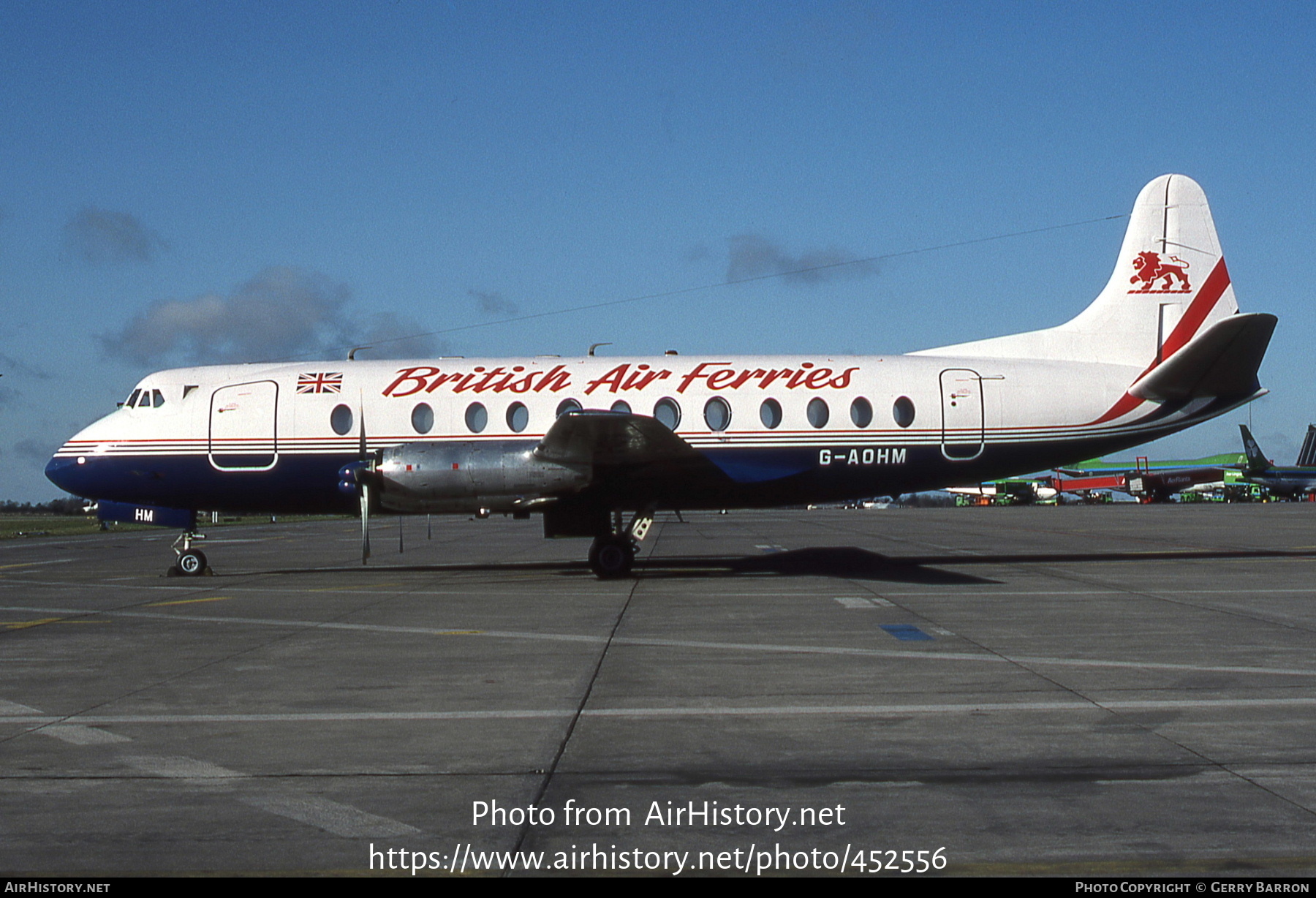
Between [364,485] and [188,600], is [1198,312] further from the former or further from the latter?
[188,600]

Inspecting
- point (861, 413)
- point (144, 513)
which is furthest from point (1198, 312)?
point (144, 513)

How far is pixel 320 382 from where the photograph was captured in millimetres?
20422

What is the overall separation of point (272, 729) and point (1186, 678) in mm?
7387

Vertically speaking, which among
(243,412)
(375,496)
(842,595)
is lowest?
(842,595)

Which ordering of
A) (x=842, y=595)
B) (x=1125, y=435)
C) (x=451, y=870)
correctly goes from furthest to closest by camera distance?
(x=1125, y=435), (x=842, y=595), (x=451, y=870)

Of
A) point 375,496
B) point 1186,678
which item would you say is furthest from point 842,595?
point 375,496

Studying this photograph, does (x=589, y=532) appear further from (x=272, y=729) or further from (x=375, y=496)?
(x=272, y=729)

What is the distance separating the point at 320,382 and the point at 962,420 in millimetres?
11823

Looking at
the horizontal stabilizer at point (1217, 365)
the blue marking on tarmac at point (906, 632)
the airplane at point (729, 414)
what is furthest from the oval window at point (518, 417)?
the horizontal stabilizer at point (1217, 365)

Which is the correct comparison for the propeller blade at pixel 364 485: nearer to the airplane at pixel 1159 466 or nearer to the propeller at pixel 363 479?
the propeller at pixel 363 479

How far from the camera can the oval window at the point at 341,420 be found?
1994 centimetres

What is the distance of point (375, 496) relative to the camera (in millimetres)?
18891

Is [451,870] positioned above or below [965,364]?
below

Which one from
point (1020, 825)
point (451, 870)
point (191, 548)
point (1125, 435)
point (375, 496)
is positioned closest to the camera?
point (451, 870)
